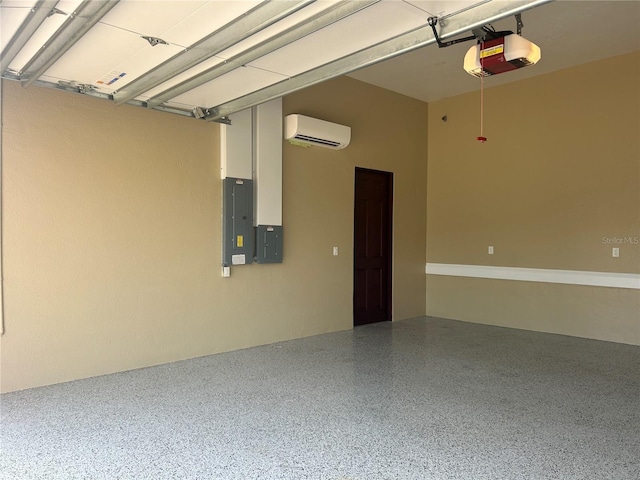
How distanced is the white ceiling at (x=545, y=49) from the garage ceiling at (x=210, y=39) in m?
1.91

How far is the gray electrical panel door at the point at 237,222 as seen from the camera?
16.3ft

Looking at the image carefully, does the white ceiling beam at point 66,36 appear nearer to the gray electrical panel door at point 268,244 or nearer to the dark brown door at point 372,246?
the gray electrical panel door at point 268,244

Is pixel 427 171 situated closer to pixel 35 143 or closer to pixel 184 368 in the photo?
pixel 184 368

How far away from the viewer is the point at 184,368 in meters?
4.46

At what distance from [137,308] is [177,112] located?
1.95 metres

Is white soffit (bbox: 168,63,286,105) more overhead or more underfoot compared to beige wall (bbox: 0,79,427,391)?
more overhead

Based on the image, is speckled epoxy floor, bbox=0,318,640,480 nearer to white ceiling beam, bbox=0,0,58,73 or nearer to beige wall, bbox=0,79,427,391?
beige wall, bbox=0,79,427,391

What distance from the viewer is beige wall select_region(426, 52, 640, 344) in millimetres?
5590

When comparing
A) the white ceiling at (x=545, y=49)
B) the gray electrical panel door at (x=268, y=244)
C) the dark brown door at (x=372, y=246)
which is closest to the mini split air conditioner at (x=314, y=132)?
the dark brown door at (x=372, y=246)

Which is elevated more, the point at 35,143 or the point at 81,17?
the point at 81,17

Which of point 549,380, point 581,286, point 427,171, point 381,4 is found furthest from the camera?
point 427,171

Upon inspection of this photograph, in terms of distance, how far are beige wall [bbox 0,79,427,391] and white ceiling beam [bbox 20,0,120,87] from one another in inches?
18.4

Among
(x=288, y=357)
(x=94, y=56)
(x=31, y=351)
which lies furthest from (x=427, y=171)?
(x=31, y=351)

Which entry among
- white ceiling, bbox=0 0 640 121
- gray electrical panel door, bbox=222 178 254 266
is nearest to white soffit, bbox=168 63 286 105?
white ceiling, bbox=0 0 640 121
